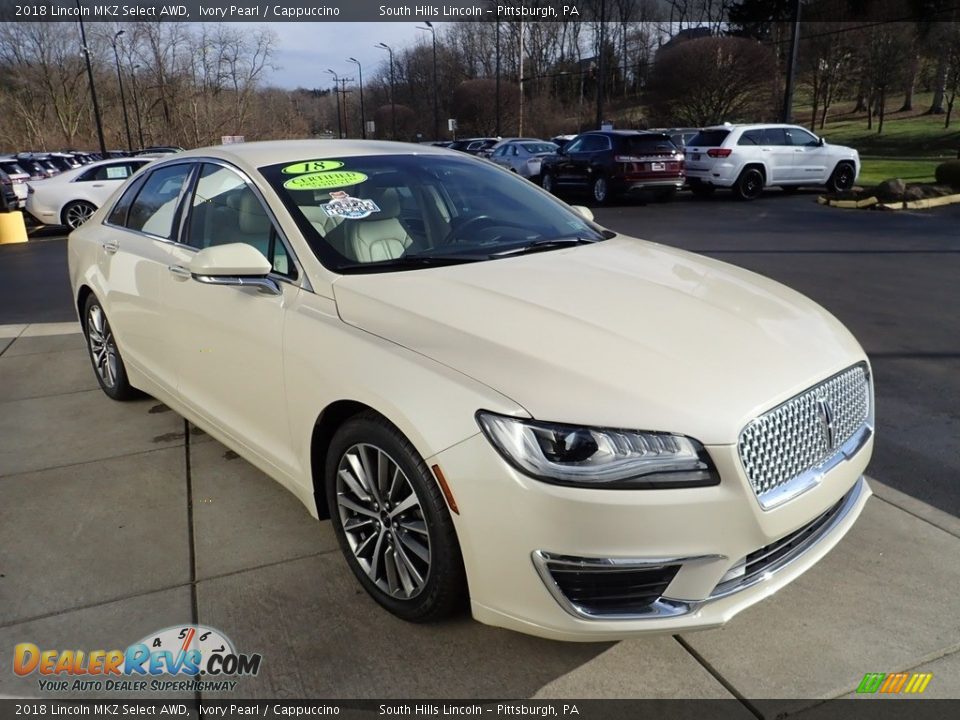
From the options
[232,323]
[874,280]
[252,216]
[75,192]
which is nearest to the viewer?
[232,323]

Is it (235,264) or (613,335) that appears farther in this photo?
(235,264)

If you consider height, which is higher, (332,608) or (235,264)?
(235,264)

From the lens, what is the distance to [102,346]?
4.97 metres

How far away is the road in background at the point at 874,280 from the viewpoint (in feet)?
13.6

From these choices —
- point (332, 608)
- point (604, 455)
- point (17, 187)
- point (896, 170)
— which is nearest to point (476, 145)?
point (896, 170)

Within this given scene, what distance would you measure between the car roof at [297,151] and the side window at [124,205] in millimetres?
539

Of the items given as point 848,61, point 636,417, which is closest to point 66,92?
point 848,61

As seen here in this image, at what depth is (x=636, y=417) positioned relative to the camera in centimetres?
214

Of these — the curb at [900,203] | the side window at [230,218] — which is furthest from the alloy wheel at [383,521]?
the curb at [900,203]

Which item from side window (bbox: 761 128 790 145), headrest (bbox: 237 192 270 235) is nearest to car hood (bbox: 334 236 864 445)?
headrest (bbox: 237 192 270 235)

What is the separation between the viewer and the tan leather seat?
315cm

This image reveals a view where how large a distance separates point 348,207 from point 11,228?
14531 mm

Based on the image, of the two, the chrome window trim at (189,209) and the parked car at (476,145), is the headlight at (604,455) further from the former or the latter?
the parked car at (476,145)

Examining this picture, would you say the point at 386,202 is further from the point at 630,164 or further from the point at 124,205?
the point at 630,164
